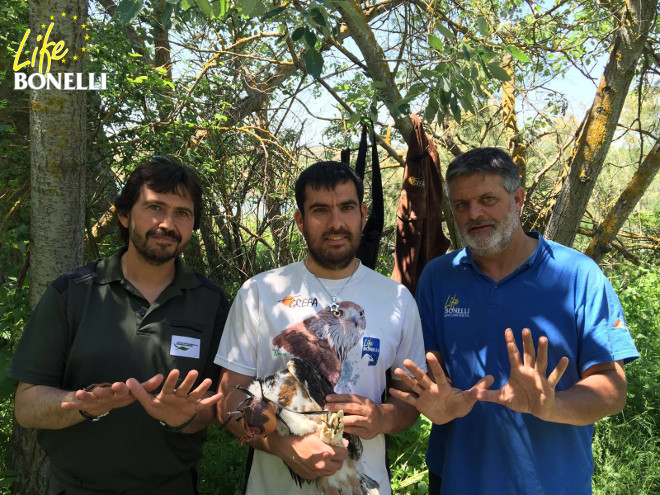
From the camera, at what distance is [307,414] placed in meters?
1.91

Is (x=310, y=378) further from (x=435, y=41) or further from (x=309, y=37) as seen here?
(x=435, y=41)

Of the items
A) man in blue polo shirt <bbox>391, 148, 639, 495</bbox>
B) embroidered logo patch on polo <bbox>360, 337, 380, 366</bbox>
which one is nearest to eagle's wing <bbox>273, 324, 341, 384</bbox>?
embroidered logo patch on polo <bbox>360, 337, 380, 366</bbox>

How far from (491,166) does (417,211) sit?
124 cm

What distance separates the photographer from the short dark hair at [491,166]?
2281 mm

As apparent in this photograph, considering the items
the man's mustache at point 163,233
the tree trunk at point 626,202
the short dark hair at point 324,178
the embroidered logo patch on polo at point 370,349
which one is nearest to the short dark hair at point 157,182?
the man's mustache at point 163,233

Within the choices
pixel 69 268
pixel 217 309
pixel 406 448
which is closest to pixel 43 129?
pixel 69 268

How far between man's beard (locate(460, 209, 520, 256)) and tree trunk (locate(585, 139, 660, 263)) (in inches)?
97.9

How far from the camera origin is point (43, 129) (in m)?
2.74

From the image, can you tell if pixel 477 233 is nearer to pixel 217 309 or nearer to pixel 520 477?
pixel 520 477

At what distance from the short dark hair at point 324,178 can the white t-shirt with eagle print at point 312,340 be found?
41 cm

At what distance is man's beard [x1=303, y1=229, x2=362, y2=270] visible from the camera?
2.14m

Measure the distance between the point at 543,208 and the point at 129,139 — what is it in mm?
4077

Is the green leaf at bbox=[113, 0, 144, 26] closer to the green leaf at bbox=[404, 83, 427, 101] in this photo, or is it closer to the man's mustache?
the man's mustache

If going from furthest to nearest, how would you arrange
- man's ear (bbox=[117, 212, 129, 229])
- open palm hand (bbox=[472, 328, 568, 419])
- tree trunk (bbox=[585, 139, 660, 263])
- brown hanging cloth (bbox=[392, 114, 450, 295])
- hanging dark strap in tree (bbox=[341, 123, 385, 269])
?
tree trunk (bbox=[585, 139, 660, 263]), brown hanging cloth (bbox=[392, 114, 450, 295]), hanging dark strap in tree (bbox=[341, 123, 385, 269]), man's ear (bbox=[117, 212, 129, 229]), open palm hand (bbox=[472, 328, 568, 419])
